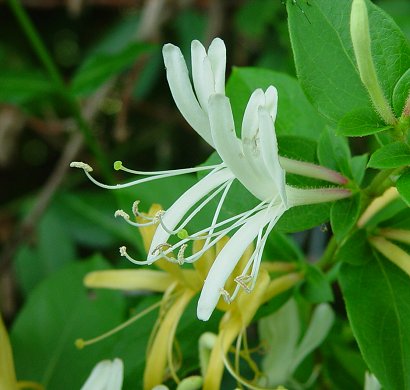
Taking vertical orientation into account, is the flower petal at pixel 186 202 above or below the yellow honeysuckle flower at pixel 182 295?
above

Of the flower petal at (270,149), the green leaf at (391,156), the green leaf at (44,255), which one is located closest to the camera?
the flower petal at (270,149)

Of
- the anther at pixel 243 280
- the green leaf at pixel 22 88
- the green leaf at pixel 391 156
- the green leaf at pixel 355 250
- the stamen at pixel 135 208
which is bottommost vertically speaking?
the green leaf at pixel 355 250

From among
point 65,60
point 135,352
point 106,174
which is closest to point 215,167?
point 135,352

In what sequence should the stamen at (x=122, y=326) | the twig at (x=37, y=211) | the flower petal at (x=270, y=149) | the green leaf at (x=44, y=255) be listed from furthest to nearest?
the green leaf at (x=44, y=255) < the twig at (x=37, y=211) < the stamen at (x=122, y=326) < the flower petal at (x=270, y=149)

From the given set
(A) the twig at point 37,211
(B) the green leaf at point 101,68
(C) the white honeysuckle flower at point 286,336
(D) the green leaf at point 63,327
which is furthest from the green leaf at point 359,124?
(A) the twig at point 37,211

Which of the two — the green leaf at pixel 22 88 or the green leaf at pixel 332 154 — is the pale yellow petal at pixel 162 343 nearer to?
the green leaf at pixel 332 154

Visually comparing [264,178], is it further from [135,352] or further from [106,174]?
[106,174]
